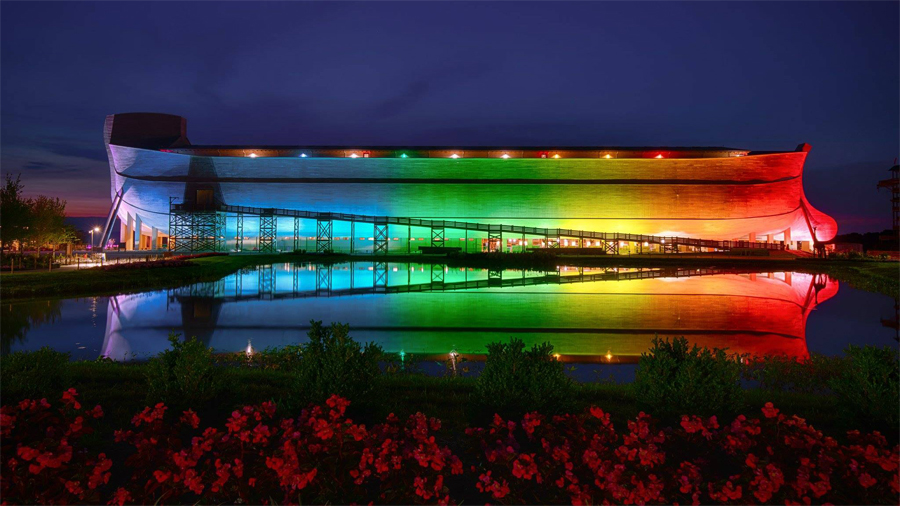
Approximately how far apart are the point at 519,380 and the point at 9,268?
96.5 ft

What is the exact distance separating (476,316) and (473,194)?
1586 inches

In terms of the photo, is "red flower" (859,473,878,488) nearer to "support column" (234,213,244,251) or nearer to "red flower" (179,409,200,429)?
"red flower" (179,409,200,429)

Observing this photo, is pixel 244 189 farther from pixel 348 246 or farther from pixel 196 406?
pixel 196 406

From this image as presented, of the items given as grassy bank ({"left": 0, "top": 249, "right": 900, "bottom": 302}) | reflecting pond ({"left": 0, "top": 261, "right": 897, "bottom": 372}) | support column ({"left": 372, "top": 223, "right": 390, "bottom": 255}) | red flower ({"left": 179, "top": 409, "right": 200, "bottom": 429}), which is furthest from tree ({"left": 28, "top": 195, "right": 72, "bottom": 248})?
red flower ({"left": 179, "top": 409, "right": 200, "bottom": 429})

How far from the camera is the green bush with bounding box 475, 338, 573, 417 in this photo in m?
4.64

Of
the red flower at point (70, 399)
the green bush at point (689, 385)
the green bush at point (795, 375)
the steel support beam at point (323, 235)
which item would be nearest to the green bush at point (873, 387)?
the green bush at point (689, 385)

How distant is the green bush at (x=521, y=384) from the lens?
4641 millimetres

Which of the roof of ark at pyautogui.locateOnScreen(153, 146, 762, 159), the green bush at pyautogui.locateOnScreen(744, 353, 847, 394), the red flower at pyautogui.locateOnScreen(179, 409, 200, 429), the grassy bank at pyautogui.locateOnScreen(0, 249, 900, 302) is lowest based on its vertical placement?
the green bush at pyautogui.locateOnScreen(744, 353, 847, 394)

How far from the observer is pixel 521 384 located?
187 inches

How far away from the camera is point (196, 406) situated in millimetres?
4820

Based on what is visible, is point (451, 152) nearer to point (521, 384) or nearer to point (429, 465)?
point (521, 384)

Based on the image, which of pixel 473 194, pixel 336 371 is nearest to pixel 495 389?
pixel 336 371

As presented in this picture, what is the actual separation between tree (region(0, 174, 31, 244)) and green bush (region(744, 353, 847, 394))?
35626mm

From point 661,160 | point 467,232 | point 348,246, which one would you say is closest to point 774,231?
point 661,160
